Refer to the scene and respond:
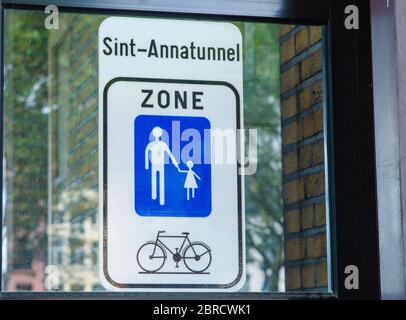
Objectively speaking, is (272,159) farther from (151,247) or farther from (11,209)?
(11,209)

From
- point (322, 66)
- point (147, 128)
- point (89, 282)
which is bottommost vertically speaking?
point (89, 282)

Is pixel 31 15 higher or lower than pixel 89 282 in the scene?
higher

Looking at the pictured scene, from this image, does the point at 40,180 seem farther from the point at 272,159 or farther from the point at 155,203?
the point at 272,159

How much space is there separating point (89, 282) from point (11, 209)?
0.33 m

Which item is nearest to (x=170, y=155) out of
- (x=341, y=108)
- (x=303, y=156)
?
(x=303, y=156)

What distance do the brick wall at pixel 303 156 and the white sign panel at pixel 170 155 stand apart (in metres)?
0.17

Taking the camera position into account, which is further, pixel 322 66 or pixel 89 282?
pixel 322 66

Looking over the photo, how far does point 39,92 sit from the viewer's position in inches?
A: 137

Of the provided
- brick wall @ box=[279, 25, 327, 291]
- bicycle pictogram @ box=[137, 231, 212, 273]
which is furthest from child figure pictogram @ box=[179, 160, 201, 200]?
brick wall @ box=[279, 25, 327, 291]

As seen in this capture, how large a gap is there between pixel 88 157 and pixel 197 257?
468mm

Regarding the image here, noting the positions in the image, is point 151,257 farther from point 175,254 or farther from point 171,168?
point 171,168

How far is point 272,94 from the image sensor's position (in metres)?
3.66

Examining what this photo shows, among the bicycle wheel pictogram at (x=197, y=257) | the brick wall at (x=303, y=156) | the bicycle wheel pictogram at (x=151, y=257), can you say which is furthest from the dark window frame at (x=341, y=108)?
the bicycle wheel pictogram at (x=151, y=257)

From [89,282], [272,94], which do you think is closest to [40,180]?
[89,282]
